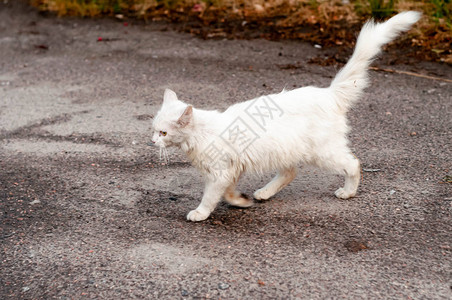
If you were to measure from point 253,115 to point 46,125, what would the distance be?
9.20 feet

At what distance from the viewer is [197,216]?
360 centimetres

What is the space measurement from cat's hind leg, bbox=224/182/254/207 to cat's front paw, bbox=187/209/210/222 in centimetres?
23

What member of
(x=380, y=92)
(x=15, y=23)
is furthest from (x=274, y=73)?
(x=15, y=23)

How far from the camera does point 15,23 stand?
934 cm

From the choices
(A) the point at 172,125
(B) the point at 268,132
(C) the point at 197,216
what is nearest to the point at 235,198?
(C) the point at 197,216

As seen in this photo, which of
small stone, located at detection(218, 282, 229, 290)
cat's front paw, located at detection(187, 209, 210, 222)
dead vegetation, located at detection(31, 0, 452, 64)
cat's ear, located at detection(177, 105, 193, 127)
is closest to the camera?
small stone, located at detection(218, 282, 229, 290)

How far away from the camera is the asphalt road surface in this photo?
2.98 meters

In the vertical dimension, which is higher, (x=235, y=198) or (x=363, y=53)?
(x=363, y=53)

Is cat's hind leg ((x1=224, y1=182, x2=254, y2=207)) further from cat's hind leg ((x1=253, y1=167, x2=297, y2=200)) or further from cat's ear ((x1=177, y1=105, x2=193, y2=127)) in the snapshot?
cat's ear ((x1=177, y1=105, x2=193, y2=127))

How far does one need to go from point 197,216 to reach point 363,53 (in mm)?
1694

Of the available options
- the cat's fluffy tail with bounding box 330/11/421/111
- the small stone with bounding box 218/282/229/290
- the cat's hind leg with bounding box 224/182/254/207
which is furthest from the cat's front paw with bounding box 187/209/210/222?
the cat's fluffy tail with bounding box 330/11/421/111

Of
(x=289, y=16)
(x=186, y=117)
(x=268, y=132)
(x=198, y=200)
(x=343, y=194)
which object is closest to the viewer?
(x=186, y=117)

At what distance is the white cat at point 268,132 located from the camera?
11.5 ft

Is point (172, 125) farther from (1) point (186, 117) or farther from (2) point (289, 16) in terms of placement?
(2) point (289, 16)
